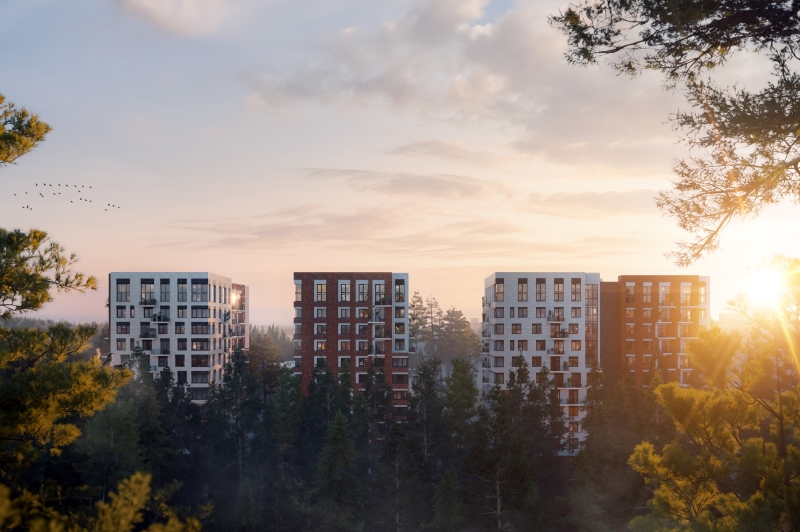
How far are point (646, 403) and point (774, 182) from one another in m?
34.9

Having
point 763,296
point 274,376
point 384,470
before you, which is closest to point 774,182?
point 763,296

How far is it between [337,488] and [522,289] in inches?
1175

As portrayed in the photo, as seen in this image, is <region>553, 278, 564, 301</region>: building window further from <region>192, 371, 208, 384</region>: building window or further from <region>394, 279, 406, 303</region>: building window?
<region>192, 371, 208, 384</region>: building window

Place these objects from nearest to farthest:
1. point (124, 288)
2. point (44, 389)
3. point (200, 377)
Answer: point (44, 389)
point (124, 288)
point (200, 377)

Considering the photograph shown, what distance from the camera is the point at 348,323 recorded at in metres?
59.2

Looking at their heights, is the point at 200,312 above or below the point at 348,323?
above

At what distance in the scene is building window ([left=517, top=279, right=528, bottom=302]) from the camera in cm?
5919

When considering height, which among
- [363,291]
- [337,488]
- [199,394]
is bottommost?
[337,488]

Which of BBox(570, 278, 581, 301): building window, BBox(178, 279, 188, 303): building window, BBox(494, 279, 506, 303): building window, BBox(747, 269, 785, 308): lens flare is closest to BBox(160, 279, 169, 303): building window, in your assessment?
BBox(178, 279, 188, 303): building window

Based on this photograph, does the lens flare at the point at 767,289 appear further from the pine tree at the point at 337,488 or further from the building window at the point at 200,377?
the building window at the point at 200,377

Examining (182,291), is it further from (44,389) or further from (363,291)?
(44,389)

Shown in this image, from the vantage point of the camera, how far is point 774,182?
39.8 feet

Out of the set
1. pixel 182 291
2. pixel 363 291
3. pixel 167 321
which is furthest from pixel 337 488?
pixel 182 291

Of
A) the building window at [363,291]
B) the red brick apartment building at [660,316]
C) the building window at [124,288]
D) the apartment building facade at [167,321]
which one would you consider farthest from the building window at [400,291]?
Answer: the building window at [124,288]
